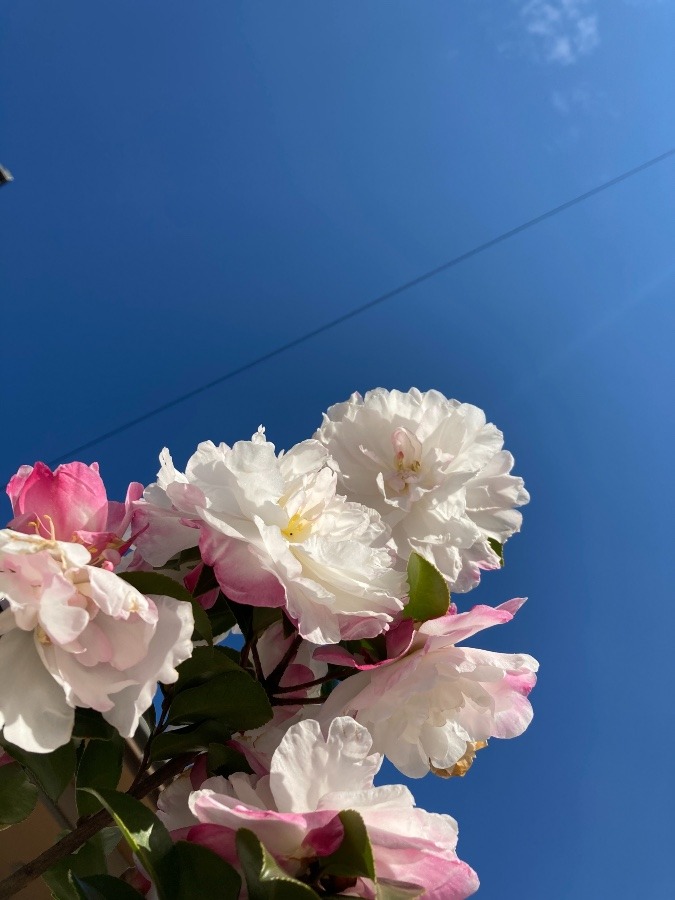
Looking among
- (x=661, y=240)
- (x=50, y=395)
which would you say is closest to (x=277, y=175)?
(x=50, y=395)

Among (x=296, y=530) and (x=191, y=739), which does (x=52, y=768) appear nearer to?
(x=191, y=739)

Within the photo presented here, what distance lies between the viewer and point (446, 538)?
0.45 metres

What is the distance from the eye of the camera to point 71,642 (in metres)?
0.28

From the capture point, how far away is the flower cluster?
0.94 feet

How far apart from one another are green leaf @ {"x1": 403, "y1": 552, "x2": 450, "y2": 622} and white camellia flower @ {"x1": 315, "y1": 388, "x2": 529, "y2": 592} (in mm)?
57

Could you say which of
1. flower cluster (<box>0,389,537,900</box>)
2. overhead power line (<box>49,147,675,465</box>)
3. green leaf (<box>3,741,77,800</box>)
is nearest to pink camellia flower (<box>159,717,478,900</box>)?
flower cluster (<box>0,389,537,900</box>)

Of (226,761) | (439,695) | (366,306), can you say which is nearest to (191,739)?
(226,761)

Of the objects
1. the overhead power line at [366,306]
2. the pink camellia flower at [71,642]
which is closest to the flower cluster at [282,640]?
the pink camellia flower at [71,642]

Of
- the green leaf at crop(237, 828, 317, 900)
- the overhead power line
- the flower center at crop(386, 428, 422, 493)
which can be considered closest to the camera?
the green leaf at crop(237, 828, 317, 900)

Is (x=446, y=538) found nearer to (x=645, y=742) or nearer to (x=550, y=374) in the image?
(x=550, y=374)

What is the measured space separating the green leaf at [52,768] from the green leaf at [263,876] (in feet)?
0.47

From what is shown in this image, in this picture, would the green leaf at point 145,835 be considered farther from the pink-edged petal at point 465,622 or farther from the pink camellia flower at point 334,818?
the pink-edged petal at point 465,622

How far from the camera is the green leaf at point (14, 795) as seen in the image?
40 cm

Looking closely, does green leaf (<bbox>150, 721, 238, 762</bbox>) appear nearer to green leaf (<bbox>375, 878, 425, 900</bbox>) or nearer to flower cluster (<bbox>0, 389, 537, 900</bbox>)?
flower cluster (<bbox>0, 389, 537, 900</bbox>)
